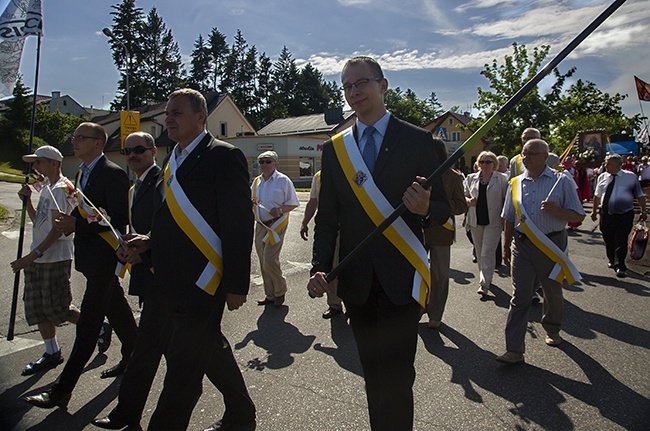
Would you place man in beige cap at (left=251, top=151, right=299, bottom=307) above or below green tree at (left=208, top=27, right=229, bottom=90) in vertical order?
below

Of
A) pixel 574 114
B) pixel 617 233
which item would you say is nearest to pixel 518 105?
pixel 574 114

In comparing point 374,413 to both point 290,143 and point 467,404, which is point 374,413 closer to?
point 467,404

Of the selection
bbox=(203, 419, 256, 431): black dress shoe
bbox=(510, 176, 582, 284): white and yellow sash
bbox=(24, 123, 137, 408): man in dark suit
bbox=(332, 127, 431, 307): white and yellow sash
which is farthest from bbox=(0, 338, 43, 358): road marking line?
bbox=(510, 176, 582, 284): white and yellow sash

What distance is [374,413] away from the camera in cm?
248

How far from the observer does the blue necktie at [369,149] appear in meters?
2.53

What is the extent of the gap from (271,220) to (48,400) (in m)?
3.44

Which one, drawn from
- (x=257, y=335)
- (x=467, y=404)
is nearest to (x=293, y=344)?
(x=257, y=335)

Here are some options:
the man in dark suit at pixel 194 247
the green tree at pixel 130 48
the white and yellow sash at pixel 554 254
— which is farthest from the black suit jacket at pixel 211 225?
the green tree at pixel 130 48

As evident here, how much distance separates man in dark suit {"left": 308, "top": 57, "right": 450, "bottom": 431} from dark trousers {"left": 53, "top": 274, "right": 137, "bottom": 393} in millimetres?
2048

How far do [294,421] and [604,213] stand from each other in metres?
7.03

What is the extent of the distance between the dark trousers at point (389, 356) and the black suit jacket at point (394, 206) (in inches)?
3.0

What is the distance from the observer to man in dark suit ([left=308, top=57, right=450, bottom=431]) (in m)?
2.40

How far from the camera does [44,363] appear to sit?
164 inches

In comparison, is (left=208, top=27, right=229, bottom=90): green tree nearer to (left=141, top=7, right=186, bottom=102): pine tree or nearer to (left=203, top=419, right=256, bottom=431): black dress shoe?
(left=141, top=7, right=186, bottom=102): pine tree
